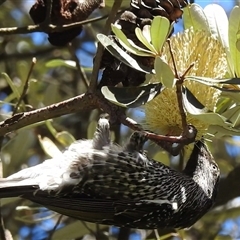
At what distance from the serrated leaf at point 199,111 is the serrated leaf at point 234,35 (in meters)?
0.17

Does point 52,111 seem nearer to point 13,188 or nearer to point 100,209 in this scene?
point 13,188

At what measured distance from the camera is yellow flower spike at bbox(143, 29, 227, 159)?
5.69 ft

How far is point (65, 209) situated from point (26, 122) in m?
0.55

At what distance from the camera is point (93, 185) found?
7.92ft

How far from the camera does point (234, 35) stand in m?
1.70

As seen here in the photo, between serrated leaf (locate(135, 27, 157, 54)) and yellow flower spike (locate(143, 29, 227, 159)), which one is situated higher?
serrated leaf (locate(135, 27, 157, 54))

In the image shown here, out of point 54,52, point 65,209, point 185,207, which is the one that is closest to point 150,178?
point 185,207

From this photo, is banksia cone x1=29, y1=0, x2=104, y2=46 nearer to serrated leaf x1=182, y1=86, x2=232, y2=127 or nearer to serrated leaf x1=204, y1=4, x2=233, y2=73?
serrated leaf x1=204, y1=4, x2=233, y2=73

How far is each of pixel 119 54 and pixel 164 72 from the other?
7.3 inches

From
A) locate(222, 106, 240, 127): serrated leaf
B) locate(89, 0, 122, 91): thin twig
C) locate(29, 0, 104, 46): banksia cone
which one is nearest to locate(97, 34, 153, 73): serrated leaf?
locate(89, 0, 122, 91): thin twig

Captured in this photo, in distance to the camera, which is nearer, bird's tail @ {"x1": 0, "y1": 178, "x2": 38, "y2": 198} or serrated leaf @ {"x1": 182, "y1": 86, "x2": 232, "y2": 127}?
serrated leaf @ {"x1": 182, "y1": 86, "x2": 232, "y2": 127}

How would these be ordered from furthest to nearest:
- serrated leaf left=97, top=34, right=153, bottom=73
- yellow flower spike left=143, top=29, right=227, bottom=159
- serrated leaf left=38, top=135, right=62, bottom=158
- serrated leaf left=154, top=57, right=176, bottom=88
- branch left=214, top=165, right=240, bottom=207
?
branch left=214, top=165, right=240, bottom=207 → serrated leaf left=38, top=135, right=62, bottom=158 → yellow flower spike left=143, top=29, right=227, bottom=159 → serrated leaf left=97, top=34, right=153, bottom=73 → serrated leaf left=154, top=57, right=176, bottom=88

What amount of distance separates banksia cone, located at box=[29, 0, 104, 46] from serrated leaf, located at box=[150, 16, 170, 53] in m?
0.63

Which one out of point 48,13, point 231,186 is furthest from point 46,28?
point 231,186
